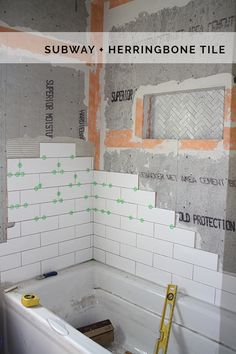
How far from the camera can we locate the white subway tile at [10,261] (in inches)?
89.4

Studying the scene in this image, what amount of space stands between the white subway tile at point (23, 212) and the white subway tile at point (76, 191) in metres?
0.26

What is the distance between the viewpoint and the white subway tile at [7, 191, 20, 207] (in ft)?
7.48

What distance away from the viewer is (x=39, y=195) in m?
2.45

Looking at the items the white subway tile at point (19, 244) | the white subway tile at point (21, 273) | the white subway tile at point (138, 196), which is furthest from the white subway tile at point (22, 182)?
the white subway tile at point (138, 196)

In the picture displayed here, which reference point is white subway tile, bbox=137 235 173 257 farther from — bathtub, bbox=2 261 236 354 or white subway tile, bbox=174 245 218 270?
bathtub, bbox=2 261 236 354

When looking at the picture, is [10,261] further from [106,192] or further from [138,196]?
[138,196]

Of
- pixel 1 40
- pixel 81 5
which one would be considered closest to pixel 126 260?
pixel 1 40

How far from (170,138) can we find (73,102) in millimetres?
830

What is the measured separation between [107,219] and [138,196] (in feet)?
1.30

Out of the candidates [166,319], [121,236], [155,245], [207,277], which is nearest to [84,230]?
[121,236]

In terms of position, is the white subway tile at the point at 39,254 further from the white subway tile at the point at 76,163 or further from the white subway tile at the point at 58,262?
the white subway tile at the point at 76,163

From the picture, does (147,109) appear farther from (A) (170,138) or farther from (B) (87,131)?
(B) (87,131)

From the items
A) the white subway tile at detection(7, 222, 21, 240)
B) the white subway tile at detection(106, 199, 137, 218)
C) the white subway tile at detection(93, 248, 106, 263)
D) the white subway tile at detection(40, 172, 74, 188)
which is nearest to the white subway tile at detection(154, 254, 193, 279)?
the white subway tile at detection(106, 199, 137, 218)

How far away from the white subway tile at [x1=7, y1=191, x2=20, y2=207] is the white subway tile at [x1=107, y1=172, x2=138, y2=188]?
2.44 feet
